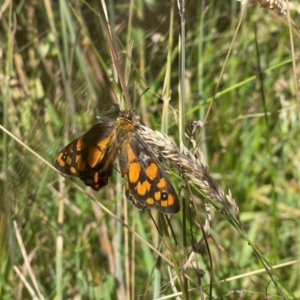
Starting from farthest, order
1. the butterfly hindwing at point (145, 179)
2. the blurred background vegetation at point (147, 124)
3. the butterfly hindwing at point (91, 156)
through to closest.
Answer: the blurred background vegetation at point (147, 124) < the butterfly hindwing at point (91, 156) < the butterfly hindwing at point (145, 179)

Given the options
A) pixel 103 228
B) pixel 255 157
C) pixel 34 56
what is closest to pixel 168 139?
pixel 103 228

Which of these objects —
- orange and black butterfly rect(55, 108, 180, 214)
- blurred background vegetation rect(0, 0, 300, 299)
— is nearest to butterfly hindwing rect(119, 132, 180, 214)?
orange and black butterfly rect(55, 108, 180, 214)

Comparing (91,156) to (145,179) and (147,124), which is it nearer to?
(145,179)

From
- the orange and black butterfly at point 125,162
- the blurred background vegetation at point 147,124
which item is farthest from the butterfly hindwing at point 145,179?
the blurred background vegetation at point 147,124

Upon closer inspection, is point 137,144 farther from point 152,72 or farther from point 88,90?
point 152,72

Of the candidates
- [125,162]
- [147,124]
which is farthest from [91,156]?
[147,124]

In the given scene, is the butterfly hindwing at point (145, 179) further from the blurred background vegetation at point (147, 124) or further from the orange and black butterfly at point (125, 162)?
the blurred background vegetation at point (147, 124)

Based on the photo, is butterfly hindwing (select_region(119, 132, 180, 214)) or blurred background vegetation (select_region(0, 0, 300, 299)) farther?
blurred background vegetation (select_region(0, 0, 300, 299))

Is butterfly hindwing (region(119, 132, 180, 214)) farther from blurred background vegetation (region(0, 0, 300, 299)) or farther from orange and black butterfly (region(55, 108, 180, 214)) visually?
blurred background vegetation (region(0, 0, 300, 299))
